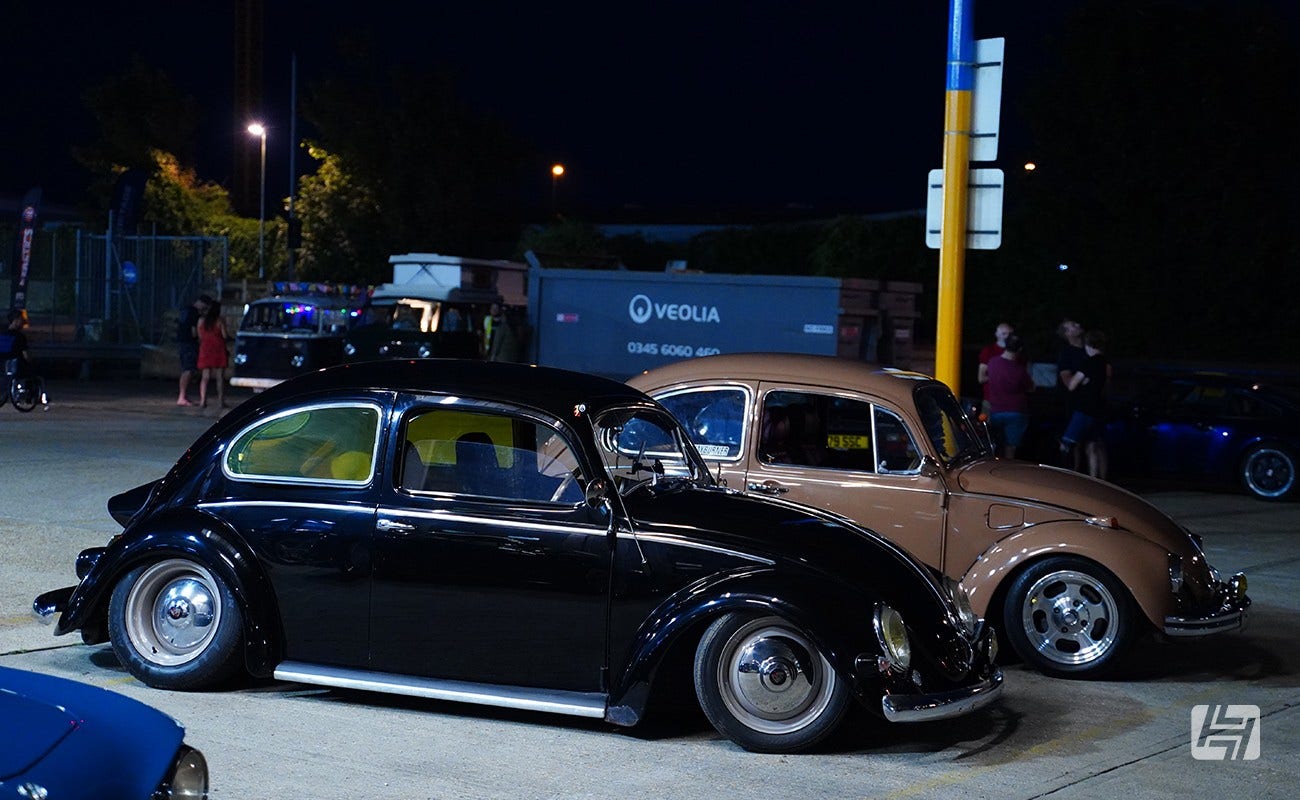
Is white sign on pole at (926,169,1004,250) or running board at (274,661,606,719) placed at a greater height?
white sign on pole at (926,169,1004,250)

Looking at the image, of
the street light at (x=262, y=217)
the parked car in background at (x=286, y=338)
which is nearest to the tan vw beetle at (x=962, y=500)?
the parked car in background at (x=286, y=338)

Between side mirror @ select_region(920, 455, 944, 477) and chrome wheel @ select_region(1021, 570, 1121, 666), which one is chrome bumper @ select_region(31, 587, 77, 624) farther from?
chrome wheel @ select_region(1021, 570, 1121, 666)

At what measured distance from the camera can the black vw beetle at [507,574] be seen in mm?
6043

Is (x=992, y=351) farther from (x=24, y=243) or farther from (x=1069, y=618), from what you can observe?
(x=24, y=243)

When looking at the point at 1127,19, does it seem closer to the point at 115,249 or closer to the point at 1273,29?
the point at 1273,29

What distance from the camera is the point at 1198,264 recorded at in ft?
108

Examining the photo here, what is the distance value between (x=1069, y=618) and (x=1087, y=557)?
0.35 metres

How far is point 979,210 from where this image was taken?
10.6 m

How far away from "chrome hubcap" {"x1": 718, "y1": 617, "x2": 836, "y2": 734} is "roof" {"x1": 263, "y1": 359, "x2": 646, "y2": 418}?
4.18ft

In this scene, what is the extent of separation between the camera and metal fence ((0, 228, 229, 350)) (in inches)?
1264

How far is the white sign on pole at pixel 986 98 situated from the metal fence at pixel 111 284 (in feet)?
79.9

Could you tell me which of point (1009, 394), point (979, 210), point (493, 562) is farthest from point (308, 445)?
point (1009, 394)

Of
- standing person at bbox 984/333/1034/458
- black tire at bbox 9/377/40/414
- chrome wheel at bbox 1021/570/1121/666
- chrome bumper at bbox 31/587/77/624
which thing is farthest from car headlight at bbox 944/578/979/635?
black tire at bbox 9/377/40/414

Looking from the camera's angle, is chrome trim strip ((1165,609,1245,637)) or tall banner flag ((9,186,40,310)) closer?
chrome trim strip ((1165,609,1245,637))
